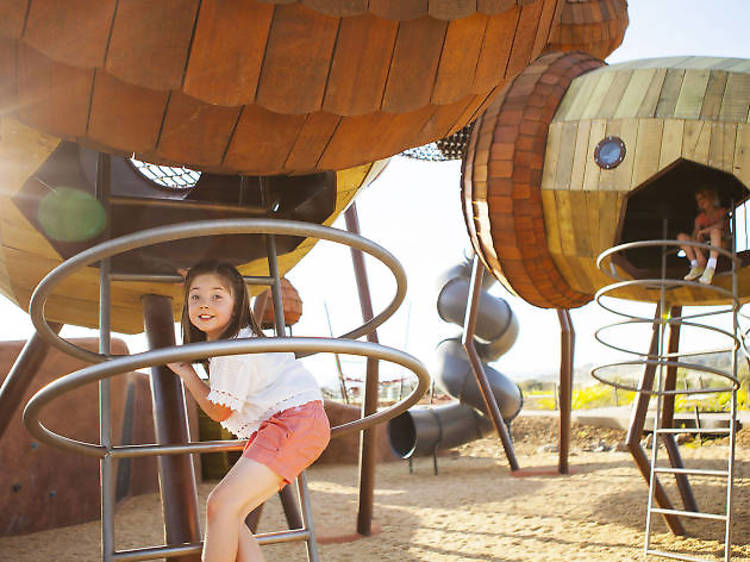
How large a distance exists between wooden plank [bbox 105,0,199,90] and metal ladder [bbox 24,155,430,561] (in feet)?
0.83

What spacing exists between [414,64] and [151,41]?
0.45 m

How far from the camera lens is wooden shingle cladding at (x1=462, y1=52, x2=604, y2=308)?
15.1 ft

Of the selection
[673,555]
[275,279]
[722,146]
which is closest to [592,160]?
[722,146]

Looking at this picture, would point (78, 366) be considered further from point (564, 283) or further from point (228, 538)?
point (228, 538)

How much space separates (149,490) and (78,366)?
2.32 meters

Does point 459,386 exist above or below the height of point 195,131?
below

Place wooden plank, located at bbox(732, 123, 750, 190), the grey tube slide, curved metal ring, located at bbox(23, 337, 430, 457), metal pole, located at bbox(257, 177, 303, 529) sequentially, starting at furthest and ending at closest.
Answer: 1. the grey tube slide
2. wooden plank, located at bbox(732, 123, 750, 190)
3. metal pole, located at bbox(257, 177, 303, 529)
4. curved metal ring, located at bbox(23, 337, 430, 457)

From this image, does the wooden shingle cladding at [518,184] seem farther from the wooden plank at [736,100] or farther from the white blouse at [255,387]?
the white blouse at [255,387]

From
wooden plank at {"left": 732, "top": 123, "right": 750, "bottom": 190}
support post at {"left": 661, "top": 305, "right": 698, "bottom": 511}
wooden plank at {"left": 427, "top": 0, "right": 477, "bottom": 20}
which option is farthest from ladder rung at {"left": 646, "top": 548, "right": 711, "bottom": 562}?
wooden plank at {"left": 427, "top": 0, "right": 477, "bottom": 20}

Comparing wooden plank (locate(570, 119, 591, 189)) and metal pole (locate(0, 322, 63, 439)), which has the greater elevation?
wooden plank (locate(570, 119, 591, 189))

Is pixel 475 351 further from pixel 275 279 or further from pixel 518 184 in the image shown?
pixel 275 279

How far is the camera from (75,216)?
2.42 meters

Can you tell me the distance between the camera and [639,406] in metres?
5.24

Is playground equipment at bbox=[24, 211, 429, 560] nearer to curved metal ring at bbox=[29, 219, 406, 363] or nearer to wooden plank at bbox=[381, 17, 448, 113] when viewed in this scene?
curved metal ring at bbox=[29, 219, 406, 363]
